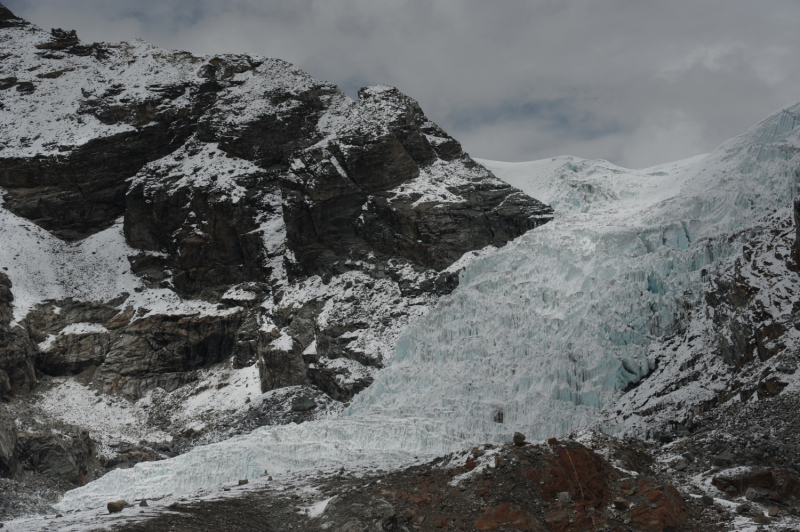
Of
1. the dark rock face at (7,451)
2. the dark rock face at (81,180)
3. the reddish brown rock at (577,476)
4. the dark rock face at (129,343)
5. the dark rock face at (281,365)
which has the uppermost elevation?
the dark rock face at (81,180)

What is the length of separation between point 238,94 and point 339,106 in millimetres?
12039

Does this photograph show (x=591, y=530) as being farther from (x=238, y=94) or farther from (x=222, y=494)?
(x=238, y=94)

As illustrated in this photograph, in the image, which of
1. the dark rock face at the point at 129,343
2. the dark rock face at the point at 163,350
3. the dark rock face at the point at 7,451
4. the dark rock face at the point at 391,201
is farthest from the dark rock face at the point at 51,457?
the dark rock face at the point at 391,201

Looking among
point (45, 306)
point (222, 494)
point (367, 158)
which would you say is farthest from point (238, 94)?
point (222, 494)

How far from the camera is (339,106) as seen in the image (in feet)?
235

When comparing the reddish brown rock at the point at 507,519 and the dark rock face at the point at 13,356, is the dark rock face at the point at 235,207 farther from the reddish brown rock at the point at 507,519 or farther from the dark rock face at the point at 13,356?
the reddish brown rock at the point at 507,519

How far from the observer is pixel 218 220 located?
63.0 metres

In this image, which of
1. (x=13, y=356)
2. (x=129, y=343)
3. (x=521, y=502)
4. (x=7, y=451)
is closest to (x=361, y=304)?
(x=129, y=343)

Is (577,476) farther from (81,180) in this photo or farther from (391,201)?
(81,180)

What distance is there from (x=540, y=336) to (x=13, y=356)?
136 feet

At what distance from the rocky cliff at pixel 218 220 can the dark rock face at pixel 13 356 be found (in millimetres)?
188

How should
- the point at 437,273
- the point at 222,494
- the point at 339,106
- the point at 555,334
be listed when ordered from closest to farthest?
the point at 222,494 < the point at 555,334 < the point at 437,273 < the point at 339,106

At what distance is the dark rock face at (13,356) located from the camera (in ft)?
Answer: 159

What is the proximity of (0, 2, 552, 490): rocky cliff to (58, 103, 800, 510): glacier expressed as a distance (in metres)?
6.14
